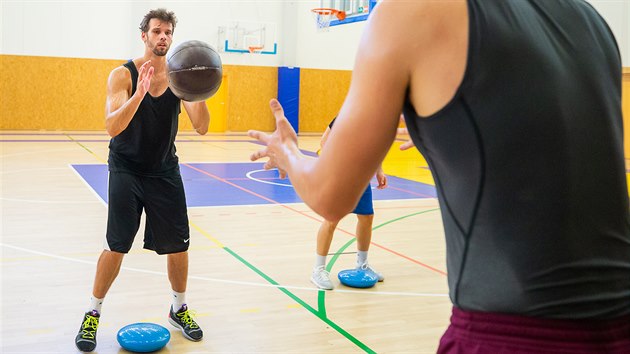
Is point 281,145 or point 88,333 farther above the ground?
point 281,145

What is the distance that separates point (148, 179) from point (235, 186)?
6.51m

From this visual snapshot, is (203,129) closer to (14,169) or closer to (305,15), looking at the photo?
(14,169)

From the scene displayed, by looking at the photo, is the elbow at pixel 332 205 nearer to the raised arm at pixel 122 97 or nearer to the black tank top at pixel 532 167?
the black tank top at pixel 532 167

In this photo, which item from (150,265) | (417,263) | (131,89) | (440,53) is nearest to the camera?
(440,53)

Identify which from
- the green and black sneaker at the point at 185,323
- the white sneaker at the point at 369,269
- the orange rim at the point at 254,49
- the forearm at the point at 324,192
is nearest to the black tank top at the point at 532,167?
the forearm at the point at 324,192

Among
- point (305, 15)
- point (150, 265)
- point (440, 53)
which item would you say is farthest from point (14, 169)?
point (305, 15)

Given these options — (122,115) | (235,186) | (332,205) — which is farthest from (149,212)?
(235,186)

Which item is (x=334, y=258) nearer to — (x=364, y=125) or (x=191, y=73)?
(x=191, y=73)

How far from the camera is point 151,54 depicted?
423 cm

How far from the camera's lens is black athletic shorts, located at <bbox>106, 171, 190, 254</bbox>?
404 cm

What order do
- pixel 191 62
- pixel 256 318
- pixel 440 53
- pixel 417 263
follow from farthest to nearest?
pixel 417 263 < pixel 256 318 < pixel 191 62 < pixel 440 53

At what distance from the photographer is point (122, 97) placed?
409 cm

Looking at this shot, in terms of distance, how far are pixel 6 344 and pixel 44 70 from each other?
56.9 ft

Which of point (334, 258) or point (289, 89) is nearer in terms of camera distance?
point (334, 258)
